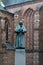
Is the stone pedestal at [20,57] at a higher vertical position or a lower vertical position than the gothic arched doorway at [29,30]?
lower

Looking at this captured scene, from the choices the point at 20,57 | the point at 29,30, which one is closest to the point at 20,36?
the point at 20,57

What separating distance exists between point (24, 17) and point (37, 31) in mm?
3294

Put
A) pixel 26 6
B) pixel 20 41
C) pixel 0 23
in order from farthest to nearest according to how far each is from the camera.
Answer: pixel 26 6 → pixel 0 23 → pixel 20 41

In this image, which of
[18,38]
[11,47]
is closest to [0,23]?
[11,47]

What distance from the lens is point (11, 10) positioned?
1324 inches

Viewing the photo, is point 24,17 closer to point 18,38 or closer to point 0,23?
point 0,23

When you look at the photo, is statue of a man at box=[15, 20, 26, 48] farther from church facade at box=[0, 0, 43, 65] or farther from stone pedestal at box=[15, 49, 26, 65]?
church facade at box=[0, 0, 43, 65]

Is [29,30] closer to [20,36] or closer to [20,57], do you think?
[20,36]

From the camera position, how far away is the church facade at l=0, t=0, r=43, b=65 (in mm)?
29688

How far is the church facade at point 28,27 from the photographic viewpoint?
29688mm

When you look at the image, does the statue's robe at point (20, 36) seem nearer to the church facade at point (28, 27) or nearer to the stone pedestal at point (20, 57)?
the stone pedestal at point (20, 57)

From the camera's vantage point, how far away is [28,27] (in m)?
32.0

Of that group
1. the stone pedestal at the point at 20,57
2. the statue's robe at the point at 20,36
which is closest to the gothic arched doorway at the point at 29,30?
the statue's robe at the point at 20,36

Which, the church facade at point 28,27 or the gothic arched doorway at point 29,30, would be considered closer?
the church facade at point 28,27
